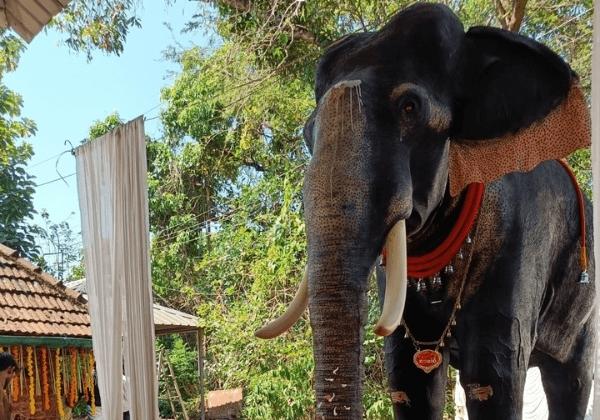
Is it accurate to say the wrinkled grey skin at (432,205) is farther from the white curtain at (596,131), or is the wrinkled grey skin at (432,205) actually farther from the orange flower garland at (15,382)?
the orange flower garland at (15,382)

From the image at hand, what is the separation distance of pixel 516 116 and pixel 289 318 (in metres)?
0.86

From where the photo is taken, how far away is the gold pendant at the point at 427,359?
7.67ft

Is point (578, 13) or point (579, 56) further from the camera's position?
point (578, 13)

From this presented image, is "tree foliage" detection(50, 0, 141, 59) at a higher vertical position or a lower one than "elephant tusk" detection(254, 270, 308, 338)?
higher

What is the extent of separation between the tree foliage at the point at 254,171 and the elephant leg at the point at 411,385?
3.06m

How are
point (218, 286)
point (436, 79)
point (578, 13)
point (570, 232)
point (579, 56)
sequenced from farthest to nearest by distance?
1. point (218, 286)
2. point (578, 13)
3. point (579, 56)
4. point (570, 232)
5. point (436, 79)

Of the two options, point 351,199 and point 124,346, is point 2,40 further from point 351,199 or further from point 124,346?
point 351,199

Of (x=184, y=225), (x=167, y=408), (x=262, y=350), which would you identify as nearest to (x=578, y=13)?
(x=262, y=350)

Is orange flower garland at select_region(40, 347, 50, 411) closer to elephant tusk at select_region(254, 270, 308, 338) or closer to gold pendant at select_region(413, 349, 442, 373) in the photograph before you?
gold pendant at select_region(413, 349, 442, 373)

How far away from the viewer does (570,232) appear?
266 cm

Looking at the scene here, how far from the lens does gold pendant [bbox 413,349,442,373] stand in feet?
7.67

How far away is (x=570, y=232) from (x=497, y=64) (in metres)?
0.76

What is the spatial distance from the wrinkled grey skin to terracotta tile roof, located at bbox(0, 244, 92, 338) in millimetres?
4177

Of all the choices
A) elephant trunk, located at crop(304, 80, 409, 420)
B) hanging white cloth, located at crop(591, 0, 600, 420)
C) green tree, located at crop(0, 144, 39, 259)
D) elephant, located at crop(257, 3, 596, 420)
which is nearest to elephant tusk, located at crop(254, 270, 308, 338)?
elephant, located at crop(257, 3, 596, 420)
